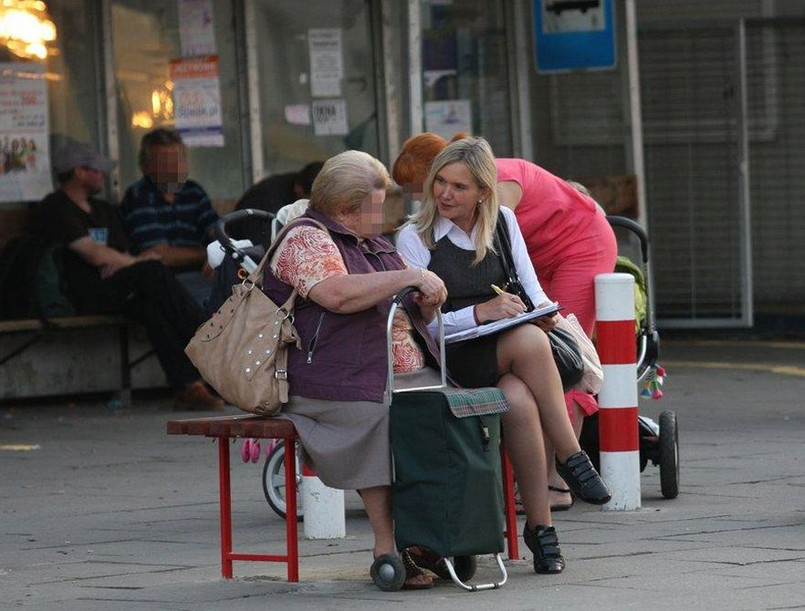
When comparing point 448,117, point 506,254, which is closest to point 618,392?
point 506,254

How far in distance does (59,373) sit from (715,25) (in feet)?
20.4

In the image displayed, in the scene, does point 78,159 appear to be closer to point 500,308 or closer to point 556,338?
point 556,338

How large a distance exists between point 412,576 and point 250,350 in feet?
2.79

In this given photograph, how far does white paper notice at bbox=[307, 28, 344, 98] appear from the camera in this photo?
1320cm

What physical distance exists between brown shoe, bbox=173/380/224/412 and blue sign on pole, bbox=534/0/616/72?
3.54 m

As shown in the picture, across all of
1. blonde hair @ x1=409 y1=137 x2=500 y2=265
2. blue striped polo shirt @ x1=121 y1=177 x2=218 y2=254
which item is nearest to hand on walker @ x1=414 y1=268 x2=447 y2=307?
blonde hair @ x1=409 y1=137 x2=500 y2=265

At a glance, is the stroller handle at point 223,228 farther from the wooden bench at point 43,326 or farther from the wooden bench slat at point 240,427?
the wooden bench at point 43,326

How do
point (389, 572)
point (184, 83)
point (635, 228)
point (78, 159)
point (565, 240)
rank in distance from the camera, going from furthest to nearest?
point (184, 83)
point (78, 159)
point (635, 228)
point (565, 240)
point (389, 572)

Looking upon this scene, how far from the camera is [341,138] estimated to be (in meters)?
13.3

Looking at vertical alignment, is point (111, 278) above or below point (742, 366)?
above

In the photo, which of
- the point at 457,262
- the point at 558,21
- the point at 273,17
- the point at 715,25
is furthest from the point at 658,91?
the point at 457,262

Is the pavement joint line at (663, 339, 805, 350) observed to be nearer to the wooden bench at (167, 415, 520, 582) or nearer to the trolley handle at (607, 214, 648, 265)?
the trolley handle at (607, 214, 648, 265)

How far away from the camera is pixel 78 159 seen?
11680mm

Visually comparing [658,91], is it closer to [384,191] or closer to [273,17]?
[273,17]
